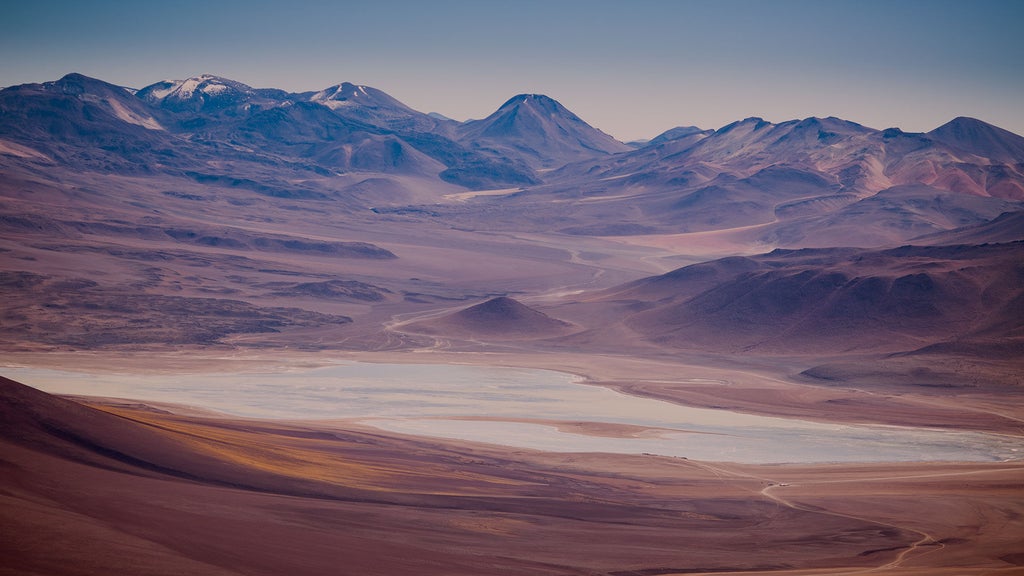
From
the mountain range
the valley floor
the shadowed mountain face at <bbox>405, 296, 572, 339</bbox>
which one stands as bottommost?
the valley floor

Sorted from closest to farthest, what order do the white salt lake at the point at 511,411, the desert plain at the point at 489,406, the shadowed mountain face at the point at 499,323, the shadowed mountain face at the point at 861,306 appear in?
the desert plain at the point at 489,406
the white salt lake at the point at 511,411
the shadowed mountain face at the point at 861,306
the shadowed mountain face at the point at 499,323

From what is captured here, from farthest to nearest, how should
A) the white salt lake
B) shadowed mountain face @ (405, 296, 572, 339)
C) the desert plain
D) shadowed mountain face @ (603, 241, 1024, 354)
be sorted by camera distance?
shadowed mountain face @ (405, 296, 572, 339) < shadowed mountain face @ (603, 241, 1024, 354) < the white salt lake < the desert plain

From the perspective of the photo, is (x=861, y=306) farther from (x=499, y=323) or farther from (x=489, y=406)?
(x=489, y=406)

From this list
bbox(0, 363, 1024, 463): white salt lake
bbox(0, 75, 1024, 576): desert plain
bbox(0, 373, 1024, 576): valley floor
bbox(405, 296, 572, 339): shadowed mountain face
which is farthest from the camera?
bbox(405, 296, 572, 339): shadowed mountain face

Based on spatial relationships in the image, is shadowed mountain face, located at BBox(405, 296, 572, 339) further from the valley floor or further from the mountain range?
the valley floor

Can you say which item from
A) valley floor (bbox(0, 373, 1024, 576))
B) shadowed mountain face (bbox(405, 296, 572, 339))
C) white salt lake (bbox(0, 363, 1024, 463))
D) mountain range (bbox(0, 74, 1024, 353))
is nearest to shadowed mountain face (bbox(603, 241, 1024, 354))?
mountain range (bbox(0, 74, 1024, 353))

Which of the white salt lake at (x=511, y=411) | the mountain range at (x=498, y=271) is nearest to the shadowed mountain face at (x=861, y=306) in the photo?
the mountain range at (x=498, y=271)

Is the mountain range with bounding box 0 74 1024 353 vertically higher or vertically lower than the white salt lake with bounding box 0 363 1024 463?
higher

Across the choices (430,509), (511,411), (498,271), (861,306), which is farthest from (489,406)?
(498,271)

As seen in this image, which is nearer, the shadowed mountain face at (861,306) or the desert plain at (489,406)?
the desert plain at (489,406)

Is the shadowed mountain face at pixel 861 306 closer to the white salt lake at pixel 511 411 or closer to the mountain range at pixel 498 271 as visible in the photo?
the mountain range at pixel 498 271

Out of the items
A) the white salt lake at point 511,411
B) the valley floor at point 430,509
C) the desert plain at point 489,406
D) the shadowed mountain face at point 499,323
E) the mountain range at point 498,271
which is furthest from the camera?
the shadowed mountain face at point 499,323
